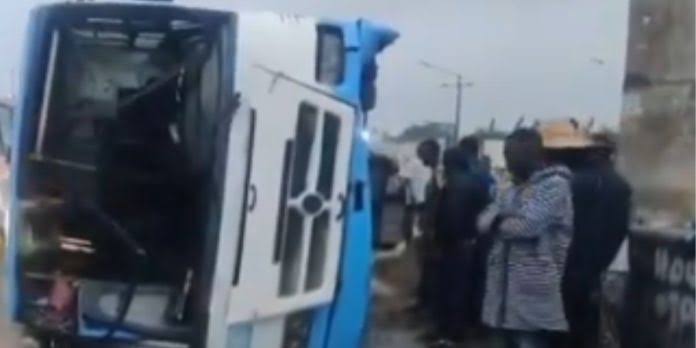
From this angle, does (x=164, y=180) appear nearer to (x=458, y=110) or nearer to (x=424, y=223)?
(x=458, y=110)

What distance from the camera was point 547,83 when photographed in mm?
6453

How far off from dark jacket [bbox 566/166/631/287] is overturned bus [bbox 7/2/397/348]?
1.17m

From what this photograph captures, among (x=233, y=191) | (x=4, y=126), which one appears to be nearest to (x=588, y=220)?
(x=233, y=191)

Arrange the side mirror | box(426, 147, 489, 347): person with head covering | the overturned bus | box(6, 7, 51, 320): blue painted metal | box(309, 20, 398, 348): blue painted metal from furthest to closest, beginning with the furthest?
1. the side mirror
2. box(426, 147, 489, 347): person with head covering
3. box(309, 20, 398, 348): blue painted metal
4. box(6, 7, 51, 320): blue painted metal
5. the overturned bus

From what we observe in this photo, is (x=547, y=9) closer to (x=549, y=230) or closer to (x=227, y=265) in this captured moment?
(x=549, y=230)

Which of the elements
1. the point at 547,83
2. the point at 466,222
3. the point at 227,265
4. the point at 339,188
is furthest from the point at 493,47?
the point at 227,265

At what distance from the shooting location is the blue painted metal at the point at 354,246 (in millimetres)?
5496

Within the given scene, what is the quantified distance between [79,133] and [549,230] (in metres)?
1.97

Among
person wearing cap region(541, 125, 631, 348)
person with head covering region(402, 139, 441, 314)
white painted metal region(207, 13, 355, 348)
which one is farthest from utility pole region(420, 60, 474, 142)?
white painted metal region(207, 13, 355, 348)

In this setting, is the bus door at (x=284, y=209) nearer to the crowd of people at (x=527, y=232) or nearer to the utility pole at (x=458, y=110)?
the crowd of people at (x=527, y=232)

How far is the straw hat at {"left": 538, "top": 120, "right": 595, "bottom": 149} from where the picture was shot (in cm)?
620

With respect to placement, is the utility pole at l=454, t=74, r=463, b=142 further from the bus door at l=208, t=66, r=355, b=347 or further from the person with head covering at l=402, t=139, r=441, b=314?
the bus door at l=208, t=66, r=355, b=347

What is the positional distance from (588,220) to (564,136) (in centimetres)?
41

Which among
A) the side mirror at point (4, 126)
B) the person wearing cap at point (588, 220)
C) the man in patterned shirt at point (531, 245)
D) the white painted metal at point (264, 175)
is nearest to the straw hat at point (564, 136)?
the person wearing cap at point (588, 220)
